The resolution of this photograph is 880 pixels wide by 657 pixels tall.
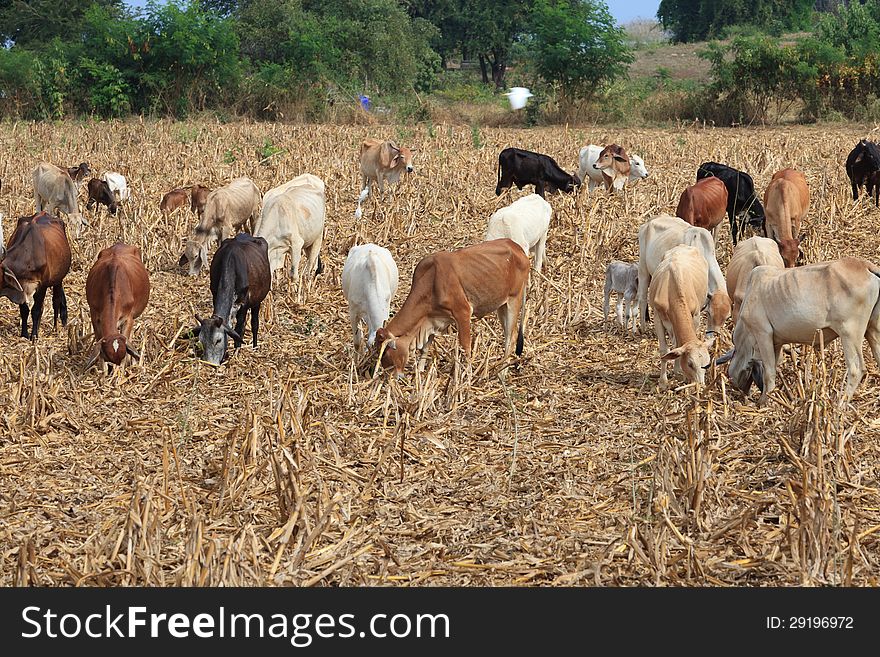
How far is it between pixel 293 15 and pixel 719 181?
95.0 feet

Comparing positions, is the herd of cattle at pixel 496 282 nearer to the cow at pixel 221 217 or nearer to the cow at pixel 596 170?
the cow at pixel 221 217

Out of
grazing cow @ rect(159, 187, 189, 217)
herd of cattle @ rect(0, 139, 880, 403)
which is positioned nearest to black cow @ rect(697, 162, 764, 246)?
herd of cattle @ rect(0, 139, 880, 403)

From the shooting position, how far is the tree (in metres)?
34.2

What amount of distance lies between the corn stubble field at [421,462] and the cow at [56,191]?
303 centimetres

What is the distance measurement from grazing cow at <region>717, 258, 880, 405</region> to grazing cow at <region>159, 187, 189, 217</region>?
9.28 metres

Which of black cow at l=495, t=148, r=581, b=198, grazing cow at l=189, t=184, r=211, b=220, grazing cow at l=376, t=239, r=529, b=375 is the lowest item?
grazing cow at l=376, t=239, r=529, b=375

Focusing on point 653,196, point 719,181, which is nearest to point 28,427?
point 719,181

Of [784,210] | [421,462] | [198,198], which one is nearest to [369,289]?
[421,462]

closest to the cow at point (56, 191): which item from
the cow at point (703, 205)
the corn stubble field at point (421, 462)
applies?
the corn stubble field at point (421, 462)

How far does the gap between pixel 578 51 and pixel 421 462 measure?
2843cm

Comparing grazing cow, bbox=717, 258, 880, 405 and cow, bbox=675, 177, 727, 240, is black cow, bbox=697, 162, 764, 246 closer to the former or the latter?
cow, bbox=675, 177, 727, 240

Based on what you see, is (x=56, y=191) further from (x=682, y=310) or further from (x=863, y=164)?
(x=863, y=164)

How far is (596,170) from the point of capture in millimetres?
19156

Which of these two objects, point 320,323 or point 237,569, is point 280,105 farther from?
point 237,569
